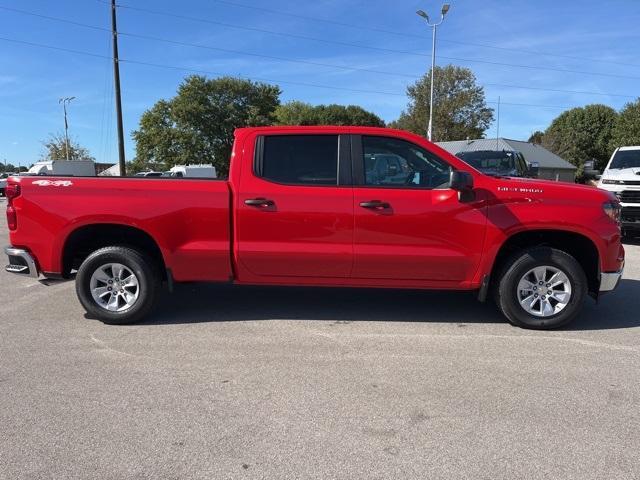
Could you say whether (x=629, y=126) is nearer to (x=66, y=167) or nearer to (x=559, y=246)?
(x=66, y=167)

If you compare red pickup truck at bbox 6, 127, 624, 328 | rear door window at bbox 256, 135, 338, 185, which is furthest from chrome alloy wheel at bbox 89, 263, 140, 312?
rear door window at bbox 256, 135, 338, 185

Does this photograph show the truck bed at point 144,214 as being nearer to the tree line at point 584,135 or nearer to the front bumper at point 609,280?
the front bumper at point 609,280

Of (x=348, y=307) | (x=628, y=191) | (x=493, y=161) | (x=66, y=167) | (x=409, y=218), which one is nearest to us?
(x=409, y=218)

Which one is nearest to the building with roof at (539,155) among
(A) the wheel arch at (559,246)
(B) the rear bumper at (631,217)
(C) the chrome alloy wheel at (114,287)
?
(B) the rear bumper at (631,217)

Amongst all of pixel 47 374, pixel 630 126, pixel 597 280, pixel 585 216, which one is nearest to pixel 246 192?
pixel 47 374

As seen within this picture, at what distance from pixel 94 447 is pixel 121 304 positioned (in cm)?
248

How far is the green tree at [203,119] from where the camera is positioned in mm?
54438

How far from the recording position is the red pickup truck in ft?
16.6

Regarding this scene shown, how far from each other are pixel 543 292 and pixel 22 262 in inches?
205

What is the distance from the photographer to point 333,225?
5.07m

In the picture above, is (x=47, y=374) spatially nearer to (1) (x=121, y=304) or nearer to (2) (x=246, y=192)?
(1) (x=121, y=304)

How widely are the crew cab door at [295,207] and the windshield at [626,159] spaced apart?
32.5 ft

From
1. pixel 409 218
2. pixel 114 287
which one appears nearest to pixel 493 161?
pixel 409 218

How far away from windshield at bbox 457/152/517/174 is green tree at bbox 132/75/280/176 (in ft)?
137
